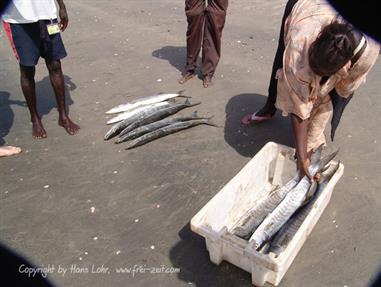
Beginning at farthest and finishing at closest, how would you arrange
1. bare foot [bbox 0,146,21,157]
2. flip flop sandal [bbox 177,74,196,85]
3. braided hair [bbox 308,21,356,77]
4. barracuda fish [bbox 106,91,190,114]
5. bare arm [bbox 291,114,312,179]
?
flip flop sandal [bbox 177,74,196,85] < barracuda fish [bbox 106,91,190,114] < bare foot [bbox 0,146,21,157] < bare arm [bbox 291,114,312,179] < braided hair [bbox 308,21,356,77]

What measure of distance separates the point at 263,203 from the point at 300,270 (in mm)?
694

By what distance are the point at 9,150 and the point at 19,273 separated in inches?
77.9

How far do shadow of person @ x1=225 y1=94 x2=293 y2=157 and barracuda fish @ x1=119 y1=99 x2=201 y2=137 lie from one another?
28.9 inches

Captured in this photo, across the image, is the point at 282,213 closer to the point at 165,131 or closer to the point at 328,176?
the point at 328,176

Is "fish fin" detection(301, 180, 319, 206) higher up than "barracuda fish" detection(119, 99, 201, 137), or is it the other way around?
"fish fin" detection(301, 180, 319, 206)

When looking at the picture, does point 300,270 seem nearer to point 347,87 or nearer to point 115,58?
point 347,87

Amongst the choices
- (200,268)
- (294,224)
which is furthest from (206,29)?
(200,268)

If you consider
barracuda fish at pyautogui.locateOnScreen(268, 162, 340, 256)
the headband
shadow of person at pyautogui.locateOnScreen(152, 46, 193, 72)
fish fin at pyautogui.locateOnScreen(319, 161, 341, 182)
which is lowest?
shadow of person at pyautogui.locateOnScreen(152, 46, 193, 72)

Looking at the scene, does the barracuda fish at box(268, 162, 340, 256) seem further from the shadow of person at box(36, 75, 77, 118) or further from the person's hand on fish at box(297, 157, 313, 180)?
the shadow of person at box(36, 75, 77, 118)

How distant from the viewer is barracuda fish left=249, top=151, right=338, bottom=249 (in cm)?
299

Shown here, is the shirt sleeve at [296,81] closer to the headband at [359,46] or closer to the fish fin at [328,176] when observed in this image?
the headband at [359,46]

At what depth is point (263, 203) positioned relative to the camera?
11.5 ft

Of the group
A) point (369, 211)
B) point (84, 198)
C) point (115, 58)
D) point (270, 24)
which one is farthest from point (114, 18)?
point (369, 211)

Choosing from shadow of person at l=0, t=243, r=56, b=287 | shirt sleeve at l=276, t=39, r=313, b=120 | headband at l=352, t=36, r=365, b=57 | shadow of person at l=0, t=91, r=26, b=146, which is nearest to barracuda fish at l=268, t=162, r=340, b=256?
shirt sleeve at l=276, t=39, r=313, b=120
